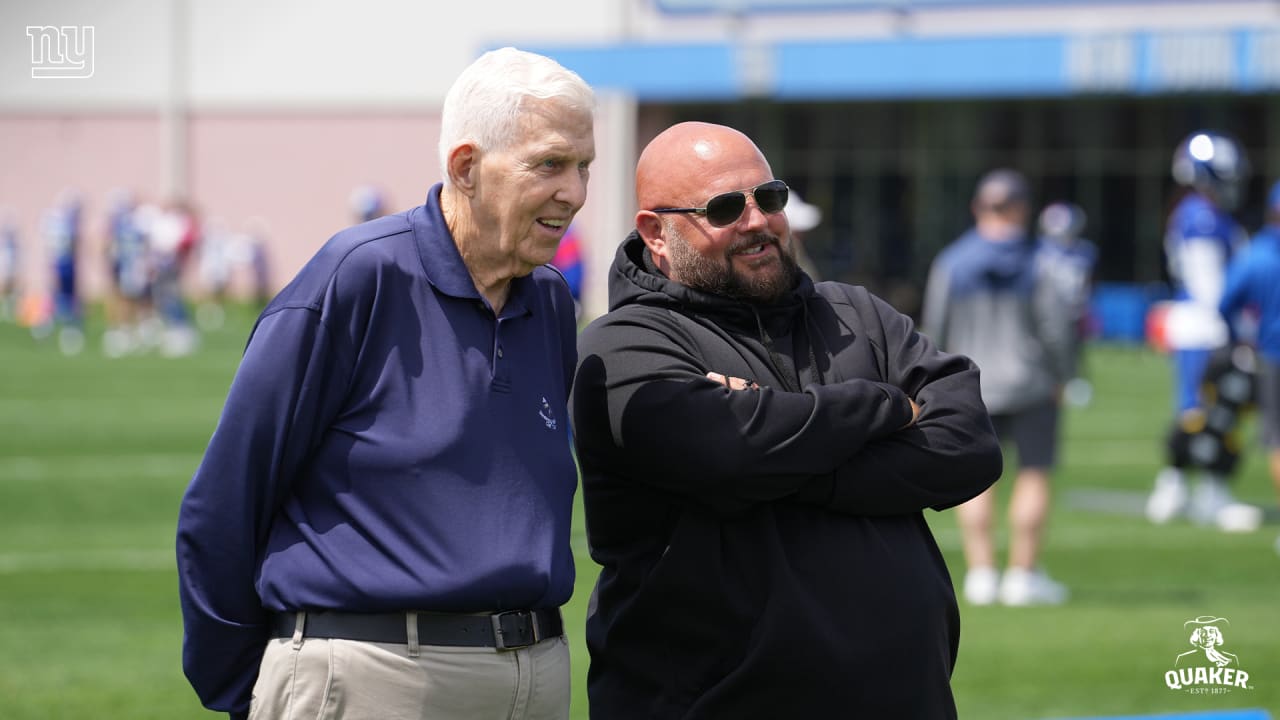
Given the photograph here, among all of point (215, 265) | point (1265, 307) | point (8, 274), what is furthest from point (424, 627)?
point (215, 265)

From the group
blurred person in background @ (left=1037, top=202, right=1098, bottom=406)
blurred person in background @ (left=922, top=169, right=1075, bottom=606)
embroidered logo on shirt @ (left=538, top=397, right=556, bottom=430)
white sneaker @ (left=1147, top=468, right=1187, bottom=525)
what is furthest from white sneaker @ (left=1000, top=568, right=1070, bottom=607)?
embroidered logo on shirt @ (left=538, top=397, right=556, bottom=430)

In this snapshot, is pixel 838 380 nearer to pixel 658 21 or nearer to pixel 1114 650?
pixel 1114 650

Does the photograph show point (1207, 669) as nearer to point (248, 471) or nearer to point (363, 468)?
point (363, 468)

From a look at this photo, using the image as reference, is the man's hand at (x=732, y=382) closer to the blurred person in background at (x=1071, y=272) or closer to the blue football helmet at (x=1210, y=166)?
the blurred person in background at (x=1071, y=272)

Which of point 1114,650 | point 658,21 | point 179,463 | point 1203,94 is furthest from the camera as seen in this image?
point 658,21

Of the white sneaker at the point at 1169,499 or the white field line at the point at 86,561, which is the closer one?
the white field line at the point at 86,561

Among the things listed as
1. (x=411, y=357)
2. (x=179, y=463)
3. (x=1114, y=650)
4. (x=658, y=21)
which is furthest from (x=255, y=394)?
(x=658, y=21)

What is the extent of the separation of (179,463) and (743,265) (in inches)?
457

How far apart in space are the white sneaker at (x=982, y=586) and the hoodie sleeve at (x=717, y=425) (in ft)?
19.5

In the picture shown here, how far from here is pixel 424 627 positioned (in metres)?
3.47

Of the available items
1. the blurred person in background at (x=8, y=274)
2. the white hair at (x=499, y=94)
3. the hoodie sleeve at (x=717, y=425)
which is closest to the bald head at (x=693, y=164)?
the hoodie sleeve at (x=717, y=425)

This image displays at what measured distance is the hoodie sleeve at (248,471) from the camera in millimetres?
3389

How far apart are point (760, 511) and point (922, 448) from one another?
40cm

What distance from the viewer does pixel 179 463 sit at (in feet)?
48.3
